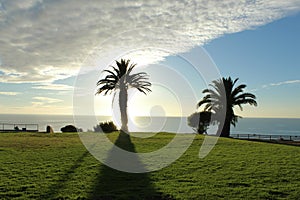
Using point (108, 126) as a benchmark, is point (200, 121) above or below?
above

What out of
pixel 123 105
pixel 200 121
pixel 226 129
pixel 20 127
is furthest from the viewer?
pixel 200 121

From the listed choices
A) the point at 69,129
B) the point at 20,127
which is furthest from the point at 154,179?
the point at 20,127

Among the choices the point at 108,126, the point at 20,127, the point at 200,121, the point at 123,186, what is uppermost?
the point at 200,121

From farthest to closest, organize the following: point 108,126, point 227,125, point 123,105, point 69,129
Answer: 1. point 108,126
2. point 69,129
3. point 227,125
4. point 123,105

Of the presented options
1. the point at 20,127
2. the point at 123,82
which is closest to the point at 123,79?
the point at 123,82

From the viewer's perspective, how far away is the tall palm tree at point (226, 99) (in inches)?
1490

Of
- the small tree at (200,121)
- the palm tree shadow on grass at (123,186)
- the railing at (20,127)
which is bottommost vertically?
the palm tree shadow on grass at (123,186)

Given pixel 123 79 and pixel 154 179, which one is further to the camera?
pixel 123 79

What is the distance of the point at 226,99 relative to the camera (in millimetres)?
38000

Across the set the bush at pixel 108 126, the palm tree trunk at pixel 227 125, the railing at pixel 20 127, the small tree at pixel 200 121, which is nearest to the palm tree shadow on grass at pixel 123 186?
the palm tree trunk at pixel 227 125

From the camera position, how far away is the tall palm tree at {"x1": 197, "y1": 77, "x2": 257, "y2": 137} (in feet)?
124

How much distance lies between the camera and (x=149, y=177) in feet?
37.2

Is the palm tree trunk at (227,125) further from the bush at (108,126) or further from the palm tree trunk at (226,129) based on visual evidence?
the bush at (108,126)

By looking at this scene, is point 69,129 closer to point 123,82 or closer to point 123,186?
point 123,82
